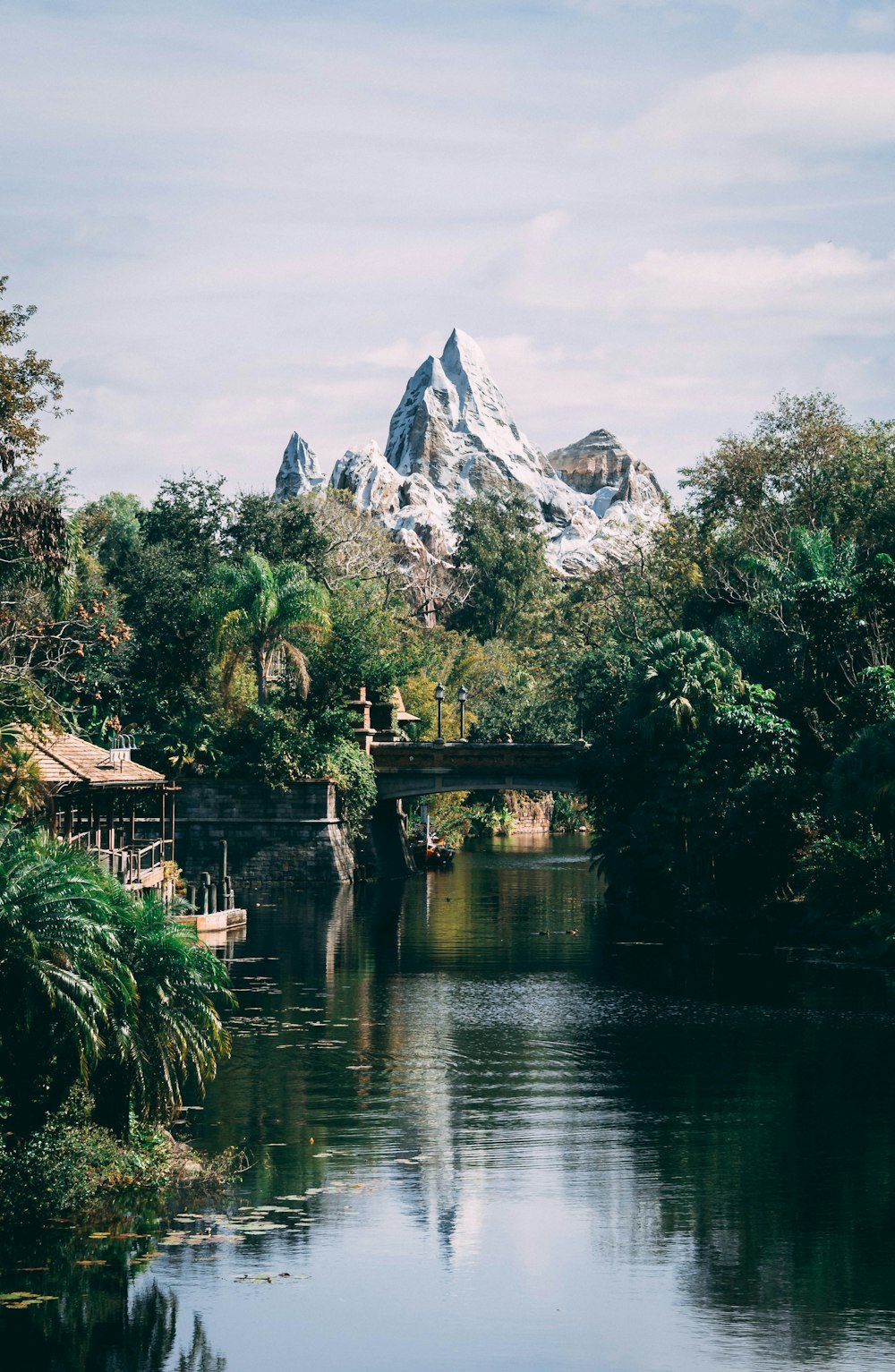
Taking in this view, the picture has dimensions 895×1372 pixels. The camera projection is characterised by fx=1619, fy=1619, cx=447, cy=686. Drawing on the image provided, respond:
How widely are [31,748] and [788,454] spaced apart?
4500 cm

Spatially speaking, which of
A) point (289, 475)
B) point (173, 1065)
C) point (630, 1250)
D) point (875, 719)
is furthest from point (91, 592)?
point (289, 475)

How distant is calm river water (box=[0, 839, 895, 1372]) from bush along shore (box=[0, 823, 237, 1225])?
1.15m

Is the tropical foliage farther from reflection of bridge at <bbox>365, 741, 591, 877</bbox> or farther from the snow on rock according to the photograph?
the snow on rock

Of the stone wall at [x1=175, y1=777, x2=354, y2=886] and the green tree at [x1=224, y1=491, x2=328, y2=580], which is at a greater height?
the green tree at [x1=224, y1=491, x2=328, y2=580]

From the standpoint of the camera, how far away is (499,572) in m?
132

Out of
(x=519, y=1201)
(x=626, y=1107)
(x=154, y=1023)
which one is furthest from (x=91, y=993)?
(x=626, y=1107)

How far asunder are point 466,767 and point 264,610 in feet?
38.8

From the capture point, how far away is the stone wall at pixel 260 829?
7256 centimetres

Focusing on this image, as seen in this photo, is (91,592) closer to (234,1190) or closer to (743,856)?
(743,856)

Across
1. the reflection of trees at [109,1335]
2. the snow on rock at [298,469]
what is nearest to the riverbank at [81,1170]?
the reflection of trees at [109,1335]

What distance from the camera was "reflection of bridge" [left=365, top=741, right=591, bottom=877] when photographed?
7344 centimetres

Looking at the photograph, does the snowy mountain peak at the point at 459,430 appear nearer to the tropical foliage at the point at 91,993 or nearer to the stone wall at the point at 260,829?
the stone wall at the point at 260,829

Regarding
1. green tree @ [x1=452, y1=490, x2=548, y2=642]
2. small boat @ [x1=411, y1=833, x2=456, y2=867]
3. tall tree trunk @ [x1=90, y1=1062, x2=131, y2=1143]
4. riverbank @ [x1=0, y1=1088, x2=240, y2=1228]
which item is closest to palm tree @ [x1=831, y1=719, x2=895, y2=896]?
riverbank @ [x1=0, y1=1088, x2=240, y2=1228]

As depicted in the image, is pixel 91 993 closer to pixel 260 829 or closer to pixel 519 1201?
pixel 519 1201
